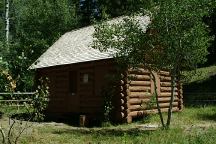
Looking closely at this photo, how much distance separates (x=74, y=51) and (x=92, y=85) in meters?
3.64

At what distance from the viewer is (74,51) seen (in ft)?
77.1

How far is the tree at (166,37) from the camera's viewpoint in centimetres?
1498

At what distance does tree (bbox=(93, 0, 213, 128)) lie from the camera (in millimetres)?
14984

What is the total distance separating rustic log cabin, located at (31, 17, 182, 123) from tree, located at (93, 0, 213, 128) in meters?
1.84

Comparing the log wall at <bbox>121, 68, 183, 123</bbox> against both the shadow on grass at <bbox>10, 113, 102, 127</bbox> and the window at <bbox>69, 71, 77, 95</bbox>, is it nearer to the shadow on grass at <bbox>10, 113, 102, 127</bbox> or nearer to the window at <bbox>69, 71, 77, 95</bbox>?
the shadow on grass at <bbox>10, 113, 102, 127</bbox>

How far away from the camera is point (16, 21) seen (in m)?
45.9

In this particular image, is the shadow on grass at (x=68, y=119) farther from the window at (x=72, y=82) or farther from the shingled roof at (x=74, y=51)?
the shingled roof at (x=74, y=51)

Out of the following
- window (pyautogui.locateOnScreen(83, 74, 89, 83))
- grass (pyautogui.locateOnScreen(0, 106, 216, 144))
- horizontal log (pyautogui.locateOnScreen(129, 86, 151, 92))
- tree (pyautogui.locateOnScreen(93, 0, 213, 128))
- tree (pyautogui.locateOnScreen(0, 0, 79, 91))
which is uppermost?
tree (pyautogui.locateOnScreen(0, 0, 79, 91))

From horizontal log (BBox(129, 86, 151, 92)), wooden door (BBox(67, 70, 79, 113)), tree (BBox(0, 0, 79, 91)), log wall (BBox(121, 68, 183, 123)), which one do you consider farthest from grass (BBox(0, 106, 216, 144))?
tree (BBox(0, 0, 79, 91))

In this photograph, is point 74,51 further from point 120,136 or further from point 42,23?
point 42,23

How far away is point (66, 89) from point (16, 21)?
1006 inches

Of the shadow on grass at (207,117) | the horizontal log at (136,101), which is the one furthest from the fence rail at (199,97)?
the horizontal log at (136,101)

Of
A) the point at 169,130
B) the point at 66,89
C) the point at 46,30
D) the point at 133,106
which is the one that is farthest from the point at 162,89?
the point at 46,30

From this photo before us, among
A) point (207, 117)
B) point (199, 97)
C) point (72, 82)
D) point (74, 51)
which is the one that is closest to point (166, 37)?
point (207, 117)
